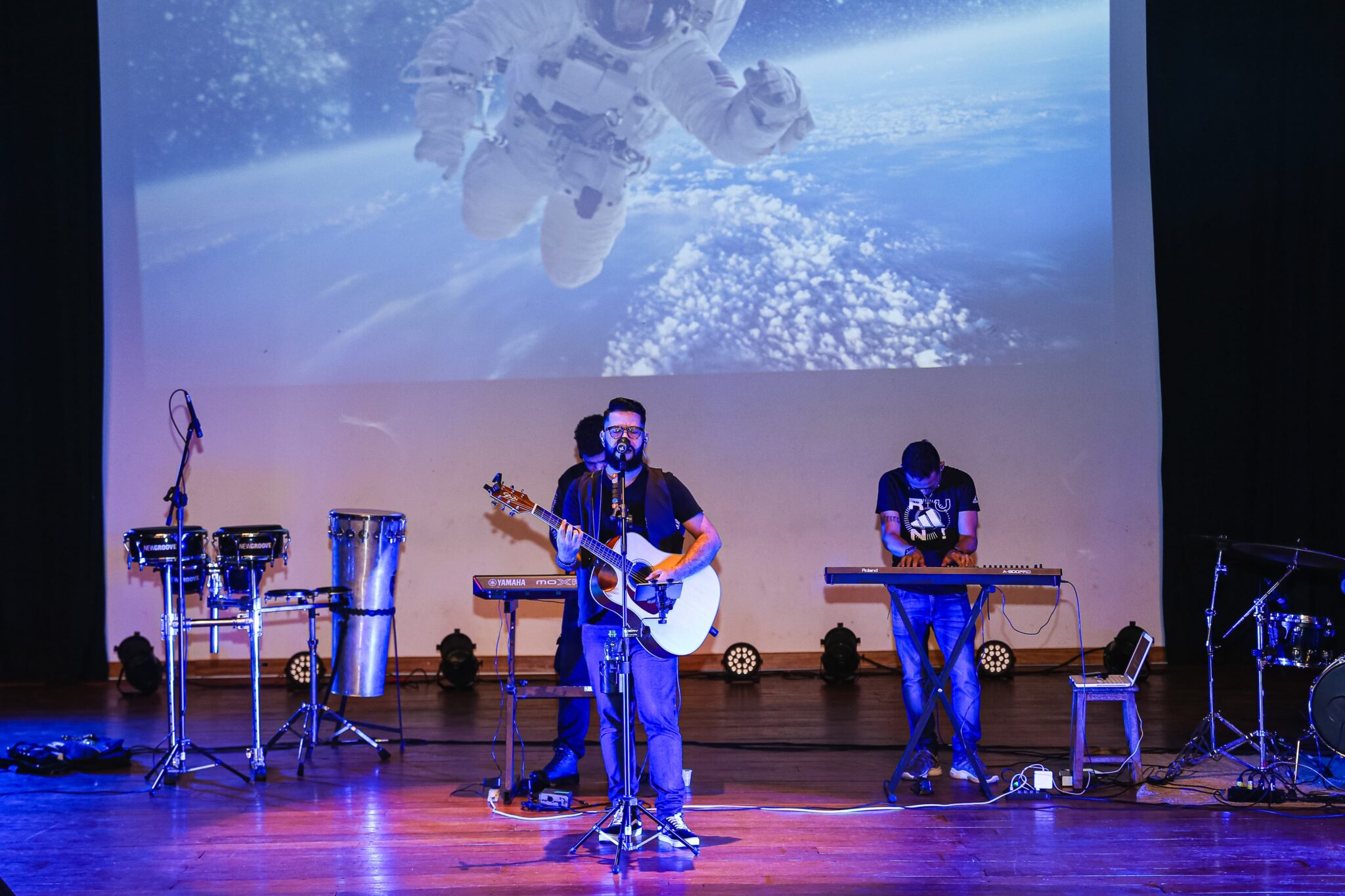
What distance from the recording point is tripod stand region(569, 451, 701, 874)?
4.00m

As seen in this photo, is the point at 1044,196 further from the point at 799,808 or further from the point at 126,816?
the point at 126,816

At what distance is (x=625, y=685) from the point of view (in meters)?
4.16

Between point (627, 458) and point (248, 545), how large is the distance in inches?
97.7

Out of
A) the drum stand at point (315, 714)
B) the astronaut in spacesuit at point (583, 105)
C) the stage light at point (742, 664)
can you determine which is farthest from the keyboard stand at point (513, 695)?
the astronaut in spacesuit at point (583, 105)

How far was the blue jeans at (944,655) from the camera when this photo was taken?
5164 millimetres

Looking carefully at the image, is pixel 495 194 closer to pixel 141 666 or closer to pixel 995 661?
pixel 141 666

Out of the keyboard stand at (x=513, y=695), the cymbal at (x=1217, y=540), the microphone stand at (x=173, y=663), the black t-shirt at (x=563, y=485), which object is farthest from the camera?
the microphone stand at (x=173, y=663)

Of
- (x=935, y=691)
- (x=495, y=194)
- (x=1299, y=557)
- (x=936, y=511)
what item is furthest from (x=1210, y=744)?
(x=495, y=194)

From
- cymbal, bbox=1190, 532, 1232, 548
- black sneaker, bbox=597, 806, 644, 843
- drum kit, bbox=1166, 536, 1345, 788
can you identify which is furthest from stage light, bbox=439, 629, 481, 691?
cymbal, bbox=1190, 532, 1232, 548

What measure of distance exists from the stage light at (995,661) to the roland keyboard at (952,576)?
3332 millimetres

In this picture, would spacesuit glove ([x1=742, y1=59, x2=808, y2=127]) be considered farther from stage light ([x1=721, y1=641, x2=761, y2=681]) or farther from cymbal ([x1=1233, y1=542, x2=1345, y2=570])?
cymbal ([x1=1233, y1=542, x2=1345, y2=570])

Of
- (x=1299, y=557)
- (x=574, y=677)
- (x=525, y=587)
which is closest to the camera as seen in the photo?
(x=1299, y=557)

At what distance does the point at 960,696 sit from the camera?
17.0 feet

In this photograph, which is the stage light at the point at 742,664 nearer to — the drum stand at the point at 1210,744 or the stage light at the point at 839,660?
the stage light at the point at 839,660
